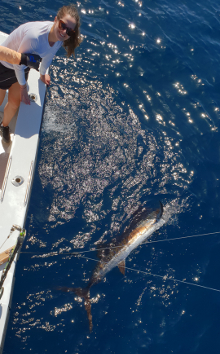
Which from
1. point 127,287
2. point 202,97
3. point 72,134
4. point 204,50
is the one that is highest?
point 204,50

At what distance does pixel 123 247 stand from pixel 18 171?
2479mm

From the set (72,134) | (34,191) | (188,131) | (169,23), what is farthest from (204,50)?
(34,191)

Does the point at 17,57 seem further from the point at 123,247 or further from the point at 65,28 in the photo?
the point at 123,247

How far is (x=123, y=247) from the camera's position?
4984 millimetres

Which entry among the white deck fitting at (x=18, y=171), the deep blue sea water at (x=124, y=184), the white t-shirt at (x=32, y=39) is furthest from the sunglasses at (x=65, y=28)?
the deep blue sea water at (x=124, y=184)

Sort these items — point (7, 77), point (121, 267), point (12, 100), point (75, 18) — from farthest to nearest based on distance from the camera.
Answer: point (121, 267)
point (12, 100)
point (7, 77)
point (75, 18)

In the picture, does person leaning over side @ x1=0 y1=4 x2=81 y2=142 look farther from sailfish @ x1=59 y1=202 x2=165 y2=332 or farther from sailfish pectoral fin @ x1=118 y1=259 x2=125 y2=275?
sailfish pectoral fin @ x1=118 y1=259 x2=125 y2=275

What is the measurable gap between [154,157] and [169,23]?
558 centimetres

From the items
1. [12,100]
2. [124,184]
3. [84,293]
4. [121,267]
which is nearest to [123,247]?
[121,267]

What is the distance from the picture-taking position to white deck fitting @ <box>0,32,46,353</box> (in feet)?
11.8

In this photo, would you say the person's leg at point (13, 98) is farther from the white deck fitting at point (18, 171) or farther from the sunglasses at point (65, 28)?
the sunglasses at point (65, 28)

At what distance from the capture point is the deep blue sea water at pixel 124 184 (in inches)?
176

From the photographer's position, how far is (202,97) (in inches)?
292

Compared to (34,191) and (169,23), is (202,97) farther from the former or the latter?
(34,191)
